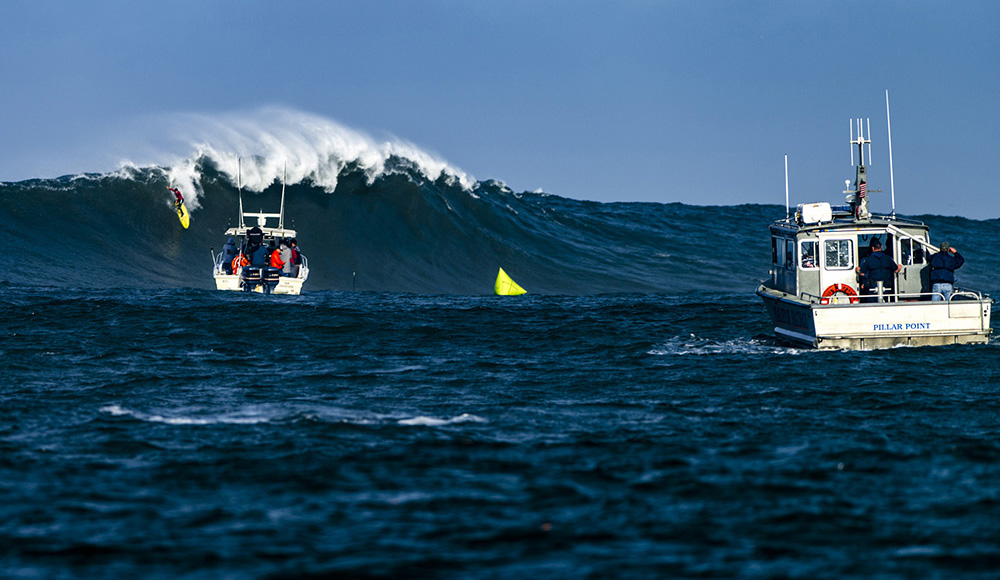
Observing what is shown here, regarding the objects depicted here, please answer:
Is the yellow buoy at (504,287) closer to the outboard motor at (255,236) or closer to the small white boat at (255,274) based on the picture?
the small white boat at (255,274)

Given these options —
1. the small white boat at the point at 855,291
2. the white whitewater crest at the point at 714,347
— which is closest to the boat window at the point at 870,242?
the small white boat at the point at 855,291

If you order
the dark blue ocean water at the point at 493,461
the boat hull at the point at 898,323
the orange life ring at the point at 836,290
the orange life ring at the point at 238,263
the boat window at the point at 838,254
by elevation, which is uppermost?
the orange life ring at the point at 238,263

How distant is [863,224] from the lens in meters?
18.7

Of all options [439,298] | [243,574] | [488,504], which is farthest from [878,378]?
[439,298]

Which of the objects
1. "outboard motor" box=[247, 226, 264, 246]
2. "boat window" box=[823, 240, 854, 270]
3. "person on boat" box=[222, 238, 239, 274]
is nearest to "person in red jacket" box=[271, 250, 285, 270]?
"outboard motor" box=[247, 226, 264, 246]

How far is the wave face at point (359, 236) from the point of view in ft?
117

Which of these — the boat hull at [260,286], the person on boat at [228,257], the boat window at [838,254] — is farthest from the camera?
the person on boat at [228,257]

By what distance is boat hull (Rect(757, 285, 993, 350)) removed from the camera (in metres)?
17.4

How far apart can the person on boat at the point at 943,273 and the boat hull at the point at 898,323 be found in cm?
37

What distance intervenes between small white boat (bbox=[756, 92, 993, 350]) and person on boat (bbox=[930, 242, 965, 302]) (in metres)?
0.09

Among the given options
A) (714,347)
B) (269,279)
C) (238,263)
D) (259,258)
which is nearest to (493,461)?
(714,347)

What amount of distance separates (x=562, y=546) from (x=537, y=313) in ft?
60.5

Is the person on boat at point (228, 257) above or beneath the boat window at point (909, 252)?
above

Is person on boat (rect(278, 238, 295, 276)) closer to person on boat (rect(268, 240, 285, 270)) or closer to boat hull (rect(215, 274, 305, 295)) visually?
person on boat (rect(268, 240, 285, 270))
